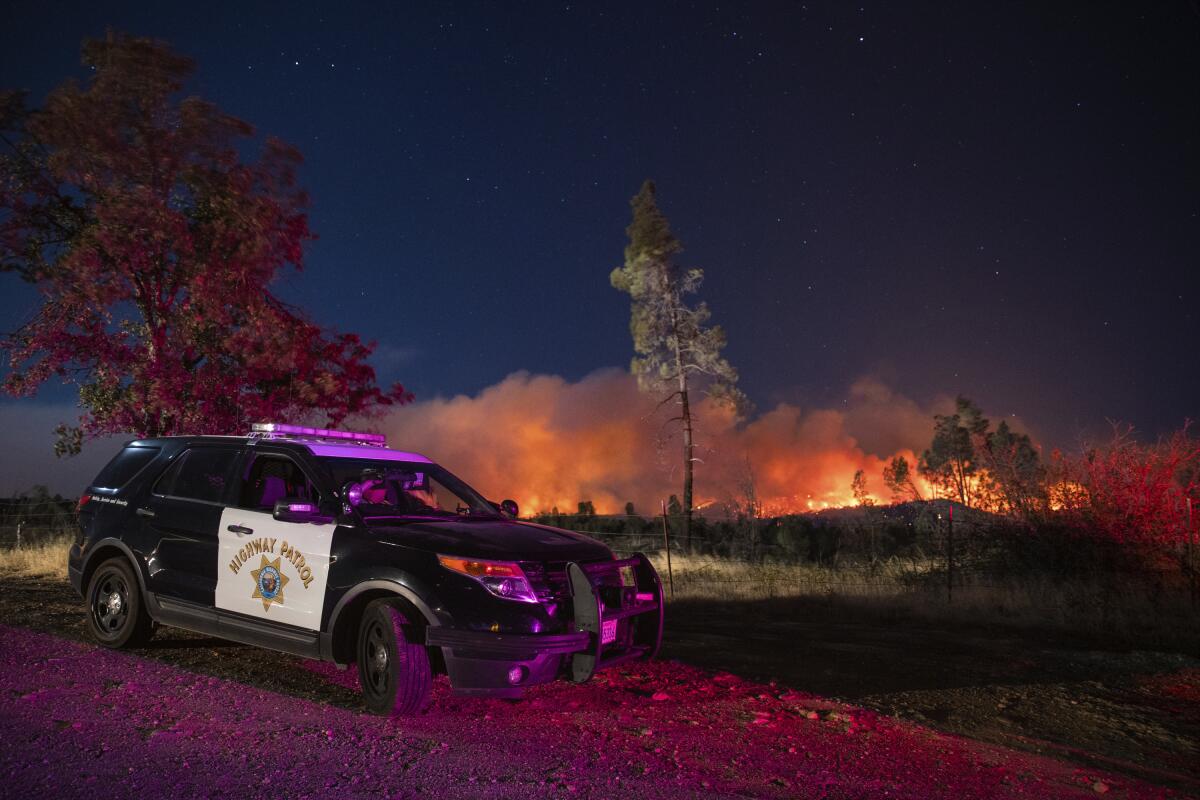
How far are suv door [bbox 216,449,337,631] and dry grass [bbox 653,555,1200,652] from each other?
28.2 ft

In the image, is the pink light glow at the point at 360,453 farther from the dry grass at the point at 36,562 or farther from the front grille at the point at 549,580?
the dry grass at the point at 36,562

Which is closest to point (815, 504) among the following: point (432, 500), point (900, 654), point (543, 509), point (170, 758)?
point (543, 509)

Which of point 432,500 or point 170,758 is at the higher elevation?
point 432,500

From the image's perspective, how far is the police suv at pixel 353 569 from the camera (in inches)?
198

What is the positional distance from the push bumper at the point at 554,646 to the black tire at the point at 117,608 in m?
3.47

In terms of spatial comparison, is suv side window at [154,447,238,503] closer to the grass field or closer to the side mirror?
the side mirror

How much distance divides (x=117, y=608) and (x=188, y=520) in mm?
1365

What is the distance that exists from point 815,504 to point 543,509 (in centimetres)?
1889

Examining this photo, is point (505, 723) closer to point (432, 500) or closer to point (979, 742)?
point (432, 500)

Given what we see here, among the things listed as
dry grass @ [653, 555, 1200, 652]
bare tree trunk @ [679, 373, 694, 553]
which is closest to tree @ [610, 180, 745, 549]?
bare tree trunk @ [679, 373, 694, 553]

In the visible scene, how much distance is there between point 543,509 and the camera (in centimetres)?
3173

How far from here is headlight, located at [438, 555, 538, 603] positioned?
5.03 m

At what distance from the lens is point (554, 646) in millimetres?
4914

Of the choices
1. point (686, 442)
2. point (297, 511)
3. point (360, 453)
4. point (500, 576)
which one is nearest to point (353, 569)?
point (297, 511)
